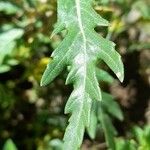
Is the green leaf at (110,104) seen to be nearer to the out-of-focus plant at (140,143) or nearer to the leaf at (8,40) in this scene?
the out-of-focus plant at (140,143)

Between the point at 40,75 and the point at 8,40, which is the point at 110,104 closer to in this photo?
the point at 40,75

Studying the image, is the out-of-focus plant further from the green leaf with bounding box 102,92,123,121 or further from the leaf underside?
the leaf underside

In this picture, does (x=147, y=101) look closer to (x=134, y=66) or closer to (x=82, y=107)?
(x=134, y=66)

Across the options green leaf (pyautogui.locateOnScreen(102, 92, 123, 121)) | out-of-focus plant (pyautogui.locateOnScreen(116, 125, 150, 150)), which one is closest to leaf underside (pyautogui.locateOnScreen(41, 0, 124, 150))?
out-of-focus plant (pyautogui.locateOnScreen(116, 125, 150, 150))

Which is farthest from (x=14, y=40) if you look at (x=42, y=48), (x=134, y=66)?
(x=134, y=66)

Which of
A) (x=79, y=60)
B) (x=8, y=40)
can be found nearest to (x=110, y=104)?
(x=8, y=40)
